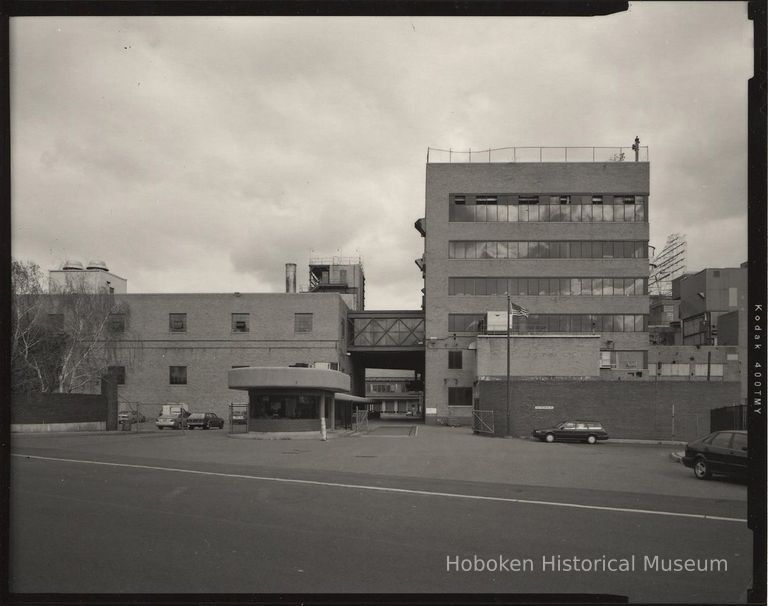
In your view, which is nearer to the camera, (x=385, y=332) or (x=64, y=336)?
(x=64, y=336)

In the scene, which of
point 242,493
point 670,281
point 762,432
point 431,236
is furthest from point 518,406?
point 670,281

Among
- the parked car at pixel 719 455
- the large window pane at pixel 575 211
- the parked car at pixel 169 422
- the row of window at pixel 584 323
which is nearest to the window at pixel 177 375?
the parked car at pixel 169 422

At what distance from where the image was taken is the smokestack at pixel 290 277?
2889 inches

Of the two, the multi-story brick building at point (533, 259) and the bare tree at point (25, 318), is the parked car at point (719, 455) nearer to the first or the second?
the bare tree at point (25, 318)

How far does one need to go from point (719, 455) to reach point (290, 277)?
60.7 m

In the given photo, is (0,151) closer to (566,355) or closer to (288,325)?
(566,355)

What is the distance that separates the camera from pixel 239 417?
51.2 meters

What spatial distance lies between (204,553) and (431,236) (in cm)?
5457

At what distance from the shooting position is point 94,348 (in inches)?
1937

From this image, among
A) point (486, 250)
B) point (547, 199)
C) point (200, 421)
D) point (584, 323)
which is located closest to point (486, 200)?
point (486, 250)

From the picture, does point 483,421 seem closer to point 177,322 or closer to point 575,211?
point 575,211

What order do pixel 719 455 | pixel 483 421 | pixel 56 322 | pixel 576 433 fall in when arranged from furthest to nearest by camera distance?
pixel 56 322 → pixel 483 421 → pixel 576 433 → pixel 719 455

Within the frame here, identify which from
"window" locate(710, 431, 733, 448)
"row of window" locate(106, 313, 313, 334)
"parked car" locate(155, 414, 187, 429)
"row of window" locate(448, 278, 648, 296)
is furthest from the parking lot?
"row of window" locate(448, 278, 648, 296)

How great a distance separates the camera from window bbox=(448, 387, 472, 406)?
58.6m
